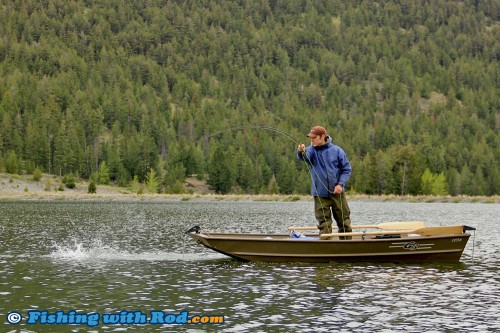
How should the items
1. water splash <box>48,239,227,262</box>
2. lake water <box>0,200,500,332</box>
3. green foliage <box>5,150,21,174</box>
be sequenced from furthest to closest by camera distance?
green foliage <box>5,150,21,174</box> → water splash <box>48,239,227,262</box> → lake water <box>0,200,500,332</box>

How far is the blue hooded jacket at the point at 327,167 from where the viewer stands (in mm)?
29766

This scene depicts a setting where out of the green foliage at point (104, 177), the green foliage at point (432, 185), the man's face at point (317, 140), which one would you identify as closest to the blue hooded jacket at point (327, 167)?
the man's face at point (317, 140)

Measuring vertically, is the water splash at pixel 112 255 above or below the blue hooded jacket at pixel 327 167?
below

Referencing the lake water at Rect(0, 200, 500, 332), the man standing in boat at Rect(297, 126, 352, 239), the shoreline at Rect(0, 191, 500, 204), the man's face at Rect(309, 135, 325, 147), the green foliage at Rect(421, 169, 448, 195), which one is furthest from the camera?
the green foliage at Rect(421, 169, 448, 195)

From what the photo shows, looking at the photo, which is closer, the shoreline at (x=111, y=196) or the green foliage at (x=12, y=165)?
the shoreline at (x=111, y=196)

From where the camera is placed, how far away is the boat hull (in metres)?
29.8

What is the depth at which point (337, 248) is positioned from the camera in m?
29.8

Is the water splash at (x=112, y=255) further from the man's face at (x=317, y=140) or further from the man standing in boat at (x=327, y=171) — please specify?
the man's face at (x=317, y=140)

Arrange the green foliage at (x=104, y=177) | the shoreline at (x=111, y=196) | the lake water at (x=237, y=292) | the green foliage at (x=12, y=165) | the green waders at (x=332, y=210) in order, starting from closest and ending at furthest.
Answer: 1. the lake water at (x=237, y=292)
2. the green waders at (x=332, y=210)
3. the shoreline at (x=111, y=196)
4. the green foliage at (x=12, y=165)
5. the green foliage at (x=104, y=177)

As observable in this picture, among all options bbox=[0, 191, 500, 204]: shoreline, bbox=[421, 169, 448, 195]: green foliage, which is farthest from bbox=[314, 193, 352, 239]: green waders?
bbox=[421, 169, 448, 195]: green foliage

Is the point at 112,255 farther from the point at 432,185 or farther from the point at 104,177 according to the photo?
the point at 104,177

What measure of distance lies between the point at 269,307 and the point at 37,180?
492ft

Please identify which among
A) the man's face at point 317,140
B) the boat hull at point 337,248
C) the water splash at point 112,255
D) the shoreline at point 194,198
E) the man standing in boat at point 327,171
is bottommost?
the water splash at point 112,255

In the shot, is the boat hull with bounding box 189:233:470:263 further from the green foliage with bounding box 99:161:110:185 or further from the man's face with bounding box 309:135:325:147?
the green foliage with bounding box 99:161:110:185
